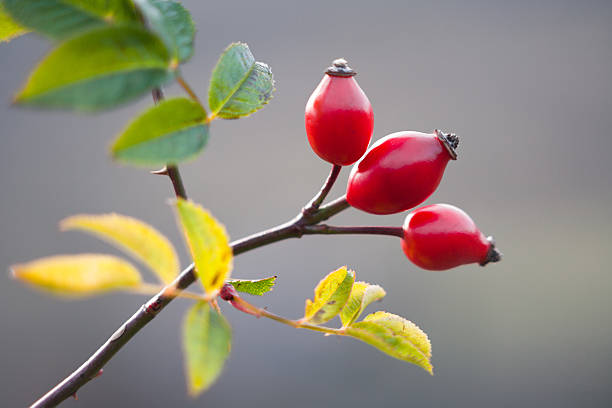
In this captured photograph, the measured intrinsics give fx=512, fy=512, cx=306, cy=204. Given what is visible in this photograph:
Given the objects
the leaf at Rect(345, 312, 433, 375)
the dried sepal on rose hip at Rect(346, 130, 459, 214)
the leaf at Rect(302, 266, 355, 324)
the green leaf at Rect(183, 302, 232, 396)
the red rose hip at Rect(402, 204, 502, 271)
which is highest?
the dried sepal on rose hip at Rect(346, 130, 459, 214)

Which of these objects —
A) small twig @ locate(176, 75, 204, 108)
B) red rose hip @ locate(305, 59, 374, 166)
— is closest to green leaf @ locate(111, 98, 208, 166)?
small twig @ locate(176, 75, 204, 108)

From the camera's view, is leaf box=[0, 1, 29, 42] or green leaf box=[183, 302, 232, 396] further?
leaf box=[0, 1, 29, 42]

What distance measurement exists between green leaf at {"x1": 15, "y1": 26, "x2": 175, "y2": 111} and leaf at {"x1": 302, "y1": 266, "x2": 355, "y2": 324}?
0.20m

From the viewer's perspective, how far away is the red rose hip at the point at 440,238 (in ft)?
1.41

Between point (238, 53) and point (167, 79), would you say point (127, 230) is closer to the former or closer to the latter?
point (167, 79)

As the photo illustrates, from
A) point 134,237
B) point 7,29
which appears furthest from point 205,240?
point 7,29

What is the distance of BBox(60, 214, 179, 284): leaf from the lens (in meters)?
0.28

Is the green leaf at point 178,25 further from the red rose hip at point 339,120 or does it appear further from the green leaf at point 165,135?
the red rose hip at point 339,120

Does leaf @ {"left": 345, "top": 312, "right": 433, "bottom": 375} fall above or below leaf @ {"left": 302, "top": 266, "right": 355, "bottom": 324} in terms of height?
below

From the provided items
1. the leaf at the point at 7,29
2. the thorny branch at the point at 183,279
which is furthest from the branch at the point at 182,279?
the leaf at the point at 7,29

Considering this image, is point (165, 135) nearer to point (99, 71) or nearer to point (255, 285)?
point (99, 71)

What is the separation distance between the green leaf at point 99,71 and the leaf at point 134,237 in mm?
65

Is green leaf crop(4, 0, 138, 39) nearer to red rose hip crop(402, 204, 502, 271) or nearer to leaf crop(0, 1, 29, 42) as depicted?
leaf crop(0, 1, 29, 42)

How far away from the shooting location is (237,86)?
1.33 feet
